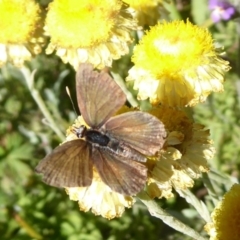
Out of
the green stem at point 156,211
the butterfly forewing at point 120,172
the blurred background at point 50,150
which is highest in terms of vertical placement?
the butterfly forewing at point 120,172

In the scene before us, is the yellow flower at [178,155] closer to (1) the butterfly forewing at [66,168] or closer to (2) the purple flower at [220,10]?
(1) the butterfly forewing at [66,168]

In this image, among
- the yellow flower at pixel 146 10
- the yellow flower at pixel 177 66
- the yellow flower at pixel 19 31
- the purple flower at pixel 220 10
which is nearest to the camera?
the yellow flower at pixel 177 66

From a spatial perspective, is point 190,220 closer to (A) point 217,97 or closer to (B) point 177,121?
(A) point 217,97

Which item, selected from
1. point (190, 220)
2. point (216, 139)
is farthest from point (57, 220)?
point (216, 139)

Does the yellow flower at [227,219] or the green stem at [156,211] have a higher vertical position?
the green stem at [156,211]

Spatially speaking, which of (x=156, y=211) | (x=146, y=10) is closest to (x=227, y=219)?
(x=156, y=211)

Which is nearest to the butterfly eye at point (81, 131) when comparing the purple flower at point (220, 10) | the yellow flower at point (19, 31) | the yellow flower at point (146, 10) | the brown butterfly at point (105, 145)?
the brown butterfly at point (105, 145)
